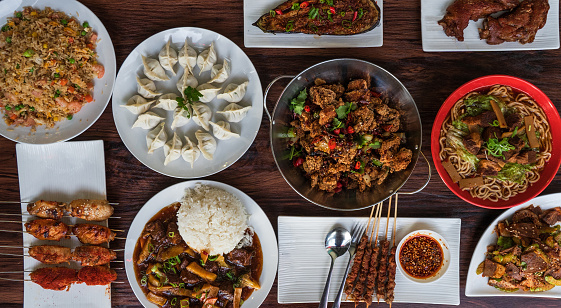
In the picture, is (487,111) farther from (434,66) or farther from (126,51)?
(126,51)

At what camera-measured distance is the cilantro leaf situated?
9.54 feet

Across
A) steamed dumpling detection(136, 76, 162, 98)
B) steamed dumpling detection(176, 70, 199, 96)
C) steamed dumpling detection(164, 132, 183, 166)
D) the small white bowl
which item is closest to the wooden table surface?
the small white bowl

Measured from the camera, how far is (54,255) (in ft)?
10.4

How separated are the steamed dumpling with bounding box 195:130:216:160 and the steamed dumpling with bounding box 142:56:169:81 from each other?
0.60 meters

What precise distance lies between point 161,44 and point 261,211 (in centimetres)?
176

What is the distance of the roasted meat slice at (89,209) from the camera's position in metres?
3.11

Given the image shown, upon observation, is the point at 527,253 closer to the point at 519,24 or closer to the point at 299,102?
the point at 519,24

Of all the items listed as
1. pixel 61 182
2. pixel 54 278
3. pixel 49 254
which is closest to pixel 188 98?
pixel 61 182

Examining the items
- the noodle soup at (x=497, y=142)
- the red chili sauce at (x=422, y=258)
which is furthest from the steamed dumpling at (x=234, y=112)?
the red chili sauce at (x=422, y=258)

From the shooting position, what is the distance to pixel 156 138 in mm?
3021

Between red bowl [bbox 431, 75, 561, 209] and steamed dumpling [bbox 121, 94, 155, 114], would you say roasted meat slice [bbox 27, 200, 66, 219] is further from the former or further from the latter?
red bowl [bbox 431, 75, 561, 209]

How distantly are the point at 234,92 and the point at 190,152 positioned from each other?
66 centimetres

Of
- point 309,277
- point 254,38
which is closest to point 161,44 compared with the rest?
point 254,38

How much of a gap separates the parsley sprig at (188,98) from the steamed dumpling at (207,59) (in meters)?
0.24
